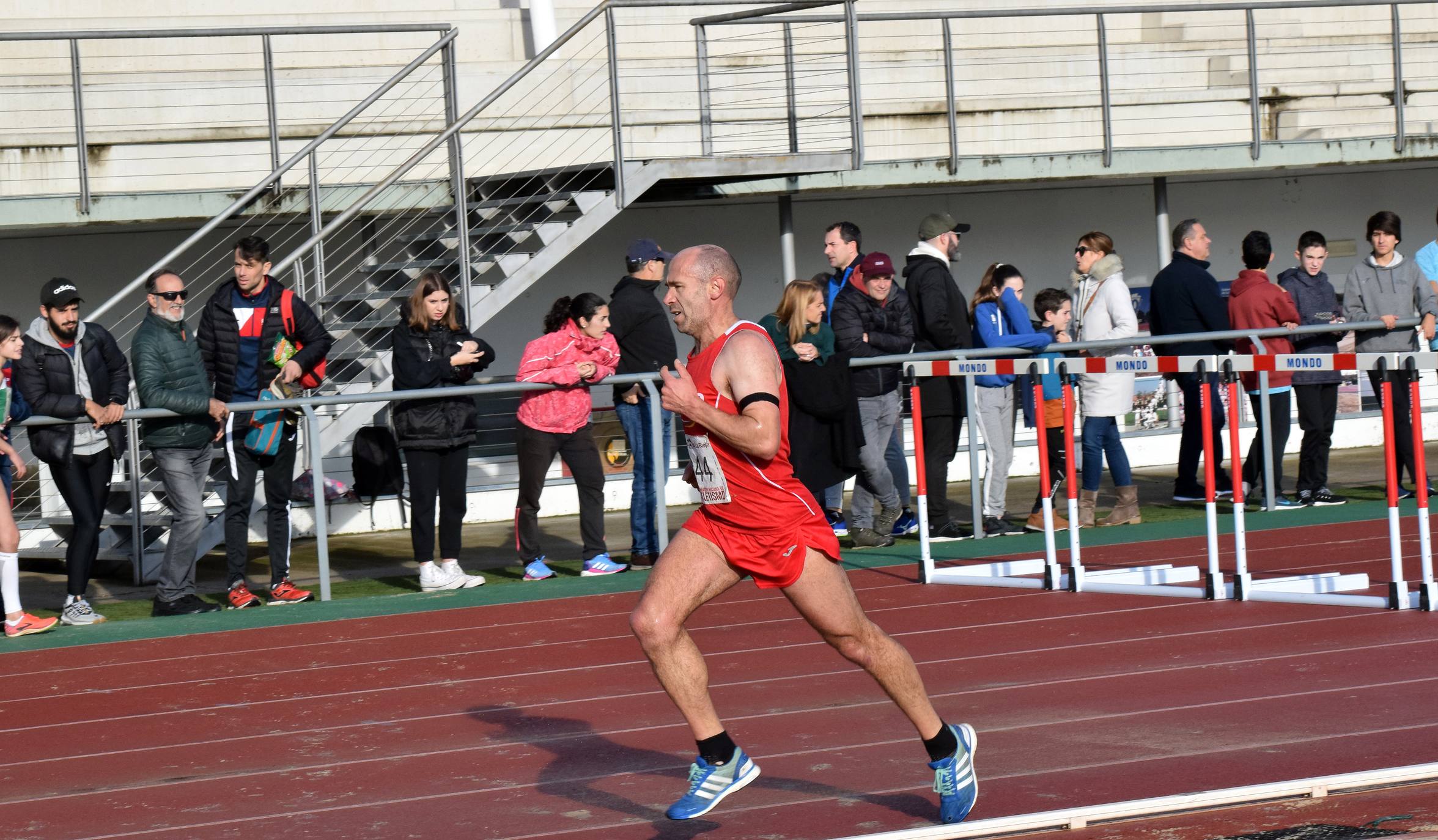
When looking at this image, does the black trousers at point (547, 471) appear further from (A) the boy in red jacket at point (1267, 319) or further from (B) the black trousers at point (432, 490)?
(A) the boy in red jacket at point (1267, 319)

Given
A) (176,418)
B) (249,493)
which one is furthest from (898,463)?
(176,418)

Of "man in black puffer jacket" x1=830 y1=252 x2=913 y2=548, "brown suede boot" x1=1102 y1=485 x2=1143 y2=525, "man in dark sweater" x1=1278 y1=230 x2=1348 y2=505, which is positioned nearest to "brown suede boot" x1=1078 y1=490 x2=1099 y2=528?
"brown suede boot" x1=1102 y1=485 x2=1143 y2=525

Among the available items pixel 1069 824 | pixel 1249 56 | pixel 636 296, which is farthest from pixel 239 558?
pixel 1249 56

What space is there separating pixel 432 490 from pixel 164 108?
21.5 feet

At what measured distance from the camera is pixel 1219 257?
60.0ft

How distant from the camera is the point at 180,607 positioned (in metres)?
10.2

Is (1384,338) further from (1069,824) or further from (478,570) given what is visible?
(1069,824)

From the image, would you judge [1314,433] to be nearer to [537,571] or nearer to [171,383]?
[537,571]

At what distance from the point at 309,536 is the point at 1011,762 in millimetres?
9328

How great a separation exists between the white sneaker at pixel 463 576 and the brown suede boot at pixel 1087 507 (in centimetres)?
415

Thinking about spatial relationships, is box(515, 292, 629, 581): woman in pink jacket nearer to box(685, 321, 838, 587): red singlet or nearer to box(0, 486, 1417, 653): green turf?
box(0, 486, 1417, 653): green turf

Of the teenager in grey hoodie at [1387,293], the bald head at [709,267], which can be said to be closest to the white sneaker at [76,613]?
the bald head at [709,267]

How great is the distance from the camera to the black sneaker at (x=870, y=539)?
11.5 metres

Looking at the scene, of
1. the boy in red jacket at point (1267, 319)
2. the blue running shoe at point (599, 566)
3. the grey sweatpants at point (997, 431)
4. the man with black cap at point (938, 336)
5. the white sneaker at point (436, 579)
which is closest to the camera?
the white sneaker at point (436, 579)
